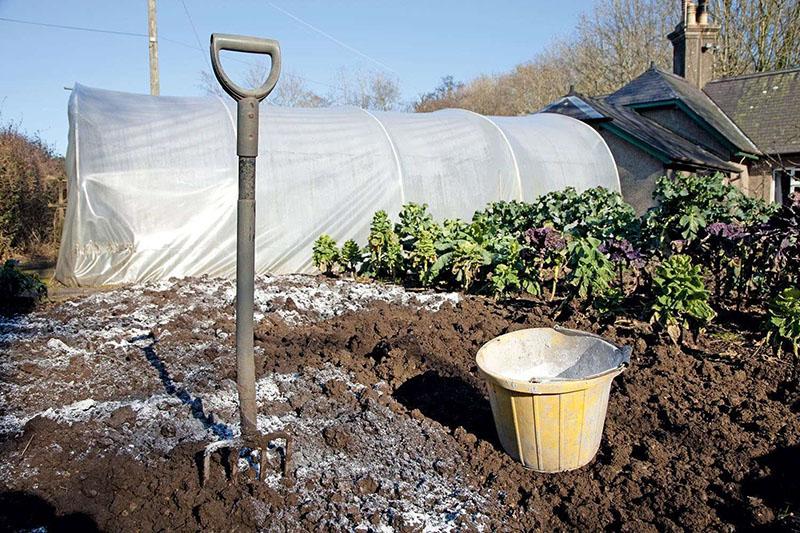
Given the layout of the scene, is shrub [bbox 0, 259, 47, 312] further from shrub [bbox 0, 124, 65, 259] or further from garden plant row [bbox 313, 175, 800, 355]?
shrub [bbox 0, 124, 65, 259]

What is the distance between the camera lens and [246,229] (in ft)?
9.05

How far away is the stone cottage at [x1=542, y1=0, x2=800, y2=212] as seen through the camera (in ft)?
50.1

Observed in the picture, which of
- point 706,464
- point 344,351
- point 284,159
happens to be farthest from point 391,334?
point 284,159

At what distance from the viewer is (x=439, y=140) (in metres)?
11.2

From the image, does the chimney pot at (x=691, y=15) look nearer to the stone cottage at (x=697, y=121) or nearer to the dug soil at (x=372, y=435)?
the stone cottage at (x=697, y=121)

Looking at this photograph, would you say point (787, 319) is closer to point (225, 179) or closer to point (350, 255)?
point (350, 255)

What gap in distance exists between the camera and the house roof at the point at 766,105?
18016mm

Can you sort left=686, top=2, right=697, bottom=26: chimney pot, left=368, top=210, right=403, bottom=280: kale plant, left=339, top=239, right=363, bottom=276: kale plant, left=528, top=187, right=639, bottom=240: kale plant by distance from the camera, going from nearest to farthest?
left=528, top=187, right=639, bottom=240: kale plant
left=368, top=210, right=403, bottom=280: kale plant
left=339, top=239, right=363, bottom=276: kale plant
left=686, top=2, right=697, bottom=26: chimney pot

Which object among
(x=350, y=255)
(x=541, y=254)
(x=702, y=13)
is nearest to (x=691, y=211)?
(x=541, y=254)

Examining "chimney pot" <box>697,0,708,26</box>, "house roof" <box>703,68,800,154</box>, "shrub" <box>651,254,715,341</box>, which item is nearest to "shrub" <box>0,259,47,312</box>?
"shrub" <box>651,254,715,341</box>

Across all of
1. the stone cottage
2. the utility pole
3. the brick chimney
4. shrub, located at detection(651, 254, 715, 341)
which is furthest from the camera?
the brick chimney

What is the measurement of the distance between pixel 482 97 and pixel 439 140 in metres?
29.1

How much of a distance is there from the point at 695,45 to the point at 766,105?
3.41 m

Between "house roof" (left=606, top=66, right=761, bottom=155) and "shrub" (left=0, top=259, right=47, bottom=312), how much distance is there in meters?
16.9
